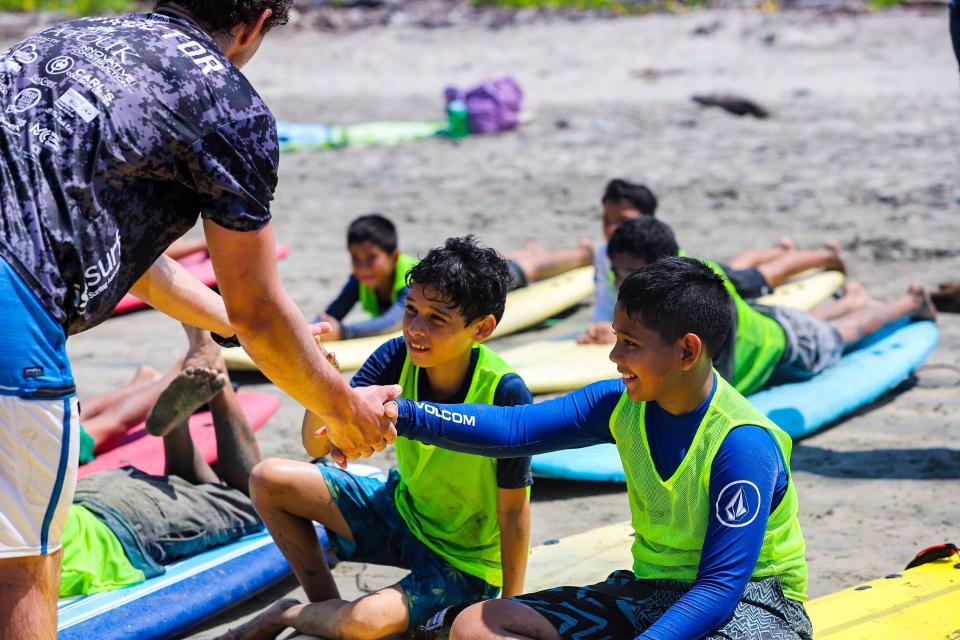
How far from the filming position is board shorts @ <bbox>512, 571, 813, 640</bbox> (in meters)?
2.74

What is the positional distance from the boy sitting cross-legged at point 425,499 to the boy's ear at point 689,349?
25.4 inches

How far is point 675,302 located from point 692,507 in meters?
0.47

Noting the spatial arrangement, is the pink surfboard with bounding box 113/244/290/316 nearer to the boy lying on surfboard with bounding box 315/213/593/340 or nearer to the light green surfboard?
the boy lying on surfboard with bounding box 315/213/593/340

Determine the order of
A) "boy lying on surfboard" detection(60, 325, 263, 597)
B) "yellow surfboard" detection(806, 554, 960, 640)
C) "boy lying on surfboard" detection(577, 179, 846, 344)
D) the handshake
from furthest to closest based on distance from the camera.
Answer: "boy lying on surfboard" detection(577, 179, 846, 344) < "boy lying on surfboard" detection(60, 325, 263, 597) < "yellow surfboard" detection(806, 554, 960, 640) < the handshake

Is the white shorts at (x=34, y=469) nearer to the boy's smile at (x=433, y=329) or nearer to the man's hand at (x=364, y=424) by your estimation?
the man's hand at (x=364, y=424)

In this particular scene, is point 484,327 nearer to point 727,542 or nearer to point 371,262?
point 727,542

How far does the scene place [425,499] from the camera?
3.47 m

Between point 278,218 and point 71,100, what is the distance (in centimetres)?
808

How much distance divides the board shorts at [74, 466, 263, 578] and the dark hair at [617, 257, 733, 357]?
5.97 ft

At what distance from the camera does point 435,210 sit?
33.7ft

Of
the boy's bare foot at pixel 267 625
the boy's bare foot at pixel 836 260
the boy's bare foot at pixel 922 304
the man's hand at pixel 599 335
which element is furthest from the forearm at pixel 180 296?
the boy's bare foot at pixel 836 260

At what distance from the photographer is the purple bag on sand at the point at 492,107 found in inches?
522

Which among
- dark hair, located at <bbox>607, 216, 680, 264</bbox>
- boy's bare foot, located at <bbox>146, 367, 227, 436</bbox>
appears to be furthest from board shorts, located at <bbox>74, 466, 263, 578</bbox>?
dark hair, located at <bbox>607, 216, 680, 264</bbox>

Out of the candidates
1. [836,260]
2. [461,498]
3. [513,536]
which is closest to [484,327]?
[461,498]
